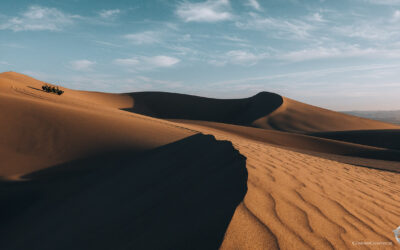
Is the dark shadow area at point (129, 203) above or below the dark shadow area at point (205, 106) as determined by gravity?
below

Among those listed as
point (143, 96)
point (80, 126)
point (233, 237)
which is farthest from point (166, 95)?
point (233, 237)

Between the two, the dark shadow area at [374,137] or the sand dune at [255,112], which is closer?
the dark shadow area at [374,137]

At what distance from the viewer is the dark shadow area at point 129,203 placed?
1.93 m

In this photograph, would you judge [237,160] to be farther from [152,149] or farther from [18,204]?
[18,204]

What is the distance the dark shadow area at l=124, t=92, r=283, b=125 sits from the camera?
36.9 metres

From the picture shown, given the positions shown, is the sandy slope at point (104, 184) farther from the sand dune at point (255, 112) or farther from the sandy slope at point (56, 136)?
the sand dune at point (255, 112)

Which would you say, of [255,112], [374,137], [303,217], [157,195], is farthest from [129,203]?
[255,112]

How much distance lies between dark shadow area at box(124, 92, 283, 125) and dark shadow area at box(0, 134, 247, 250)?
30390 millimetres

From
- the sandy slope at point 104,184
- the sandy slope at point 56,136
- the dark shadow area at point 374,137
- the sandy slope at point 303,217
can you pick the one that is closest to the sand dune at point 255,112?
the dark shadow area at point 374,137

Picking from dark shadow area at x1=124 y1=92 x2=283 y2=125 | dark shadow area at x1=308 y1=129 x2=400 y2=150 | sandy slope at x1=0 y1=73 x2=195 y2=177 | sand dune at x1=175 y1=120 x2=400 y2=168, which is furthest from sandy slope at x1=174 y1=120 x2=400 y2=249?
dark shadow area at x1=124 y1=92 x2=283 y2=125

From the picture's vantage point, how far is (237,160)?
350 centimetres

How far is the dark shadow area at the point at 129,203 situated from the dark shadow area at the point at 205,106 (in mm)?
30390

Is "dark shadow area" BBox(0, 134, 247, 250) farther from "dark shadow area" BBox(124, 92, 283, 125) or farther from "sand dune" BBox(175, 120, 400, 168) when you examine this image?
"dark shadow area" BBox(124, 92, 283, 125)

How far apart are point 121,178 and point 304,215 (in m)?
3.17
